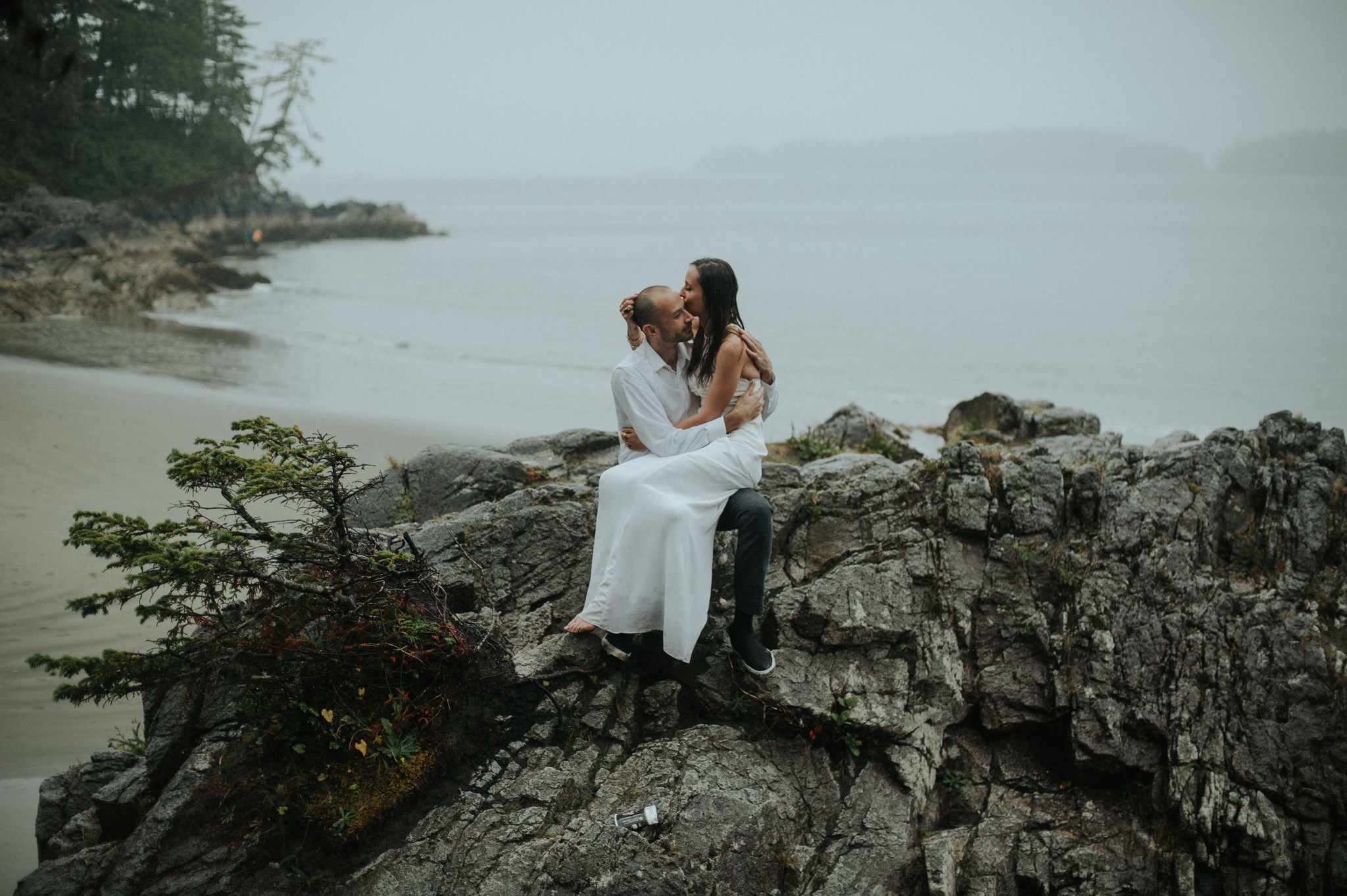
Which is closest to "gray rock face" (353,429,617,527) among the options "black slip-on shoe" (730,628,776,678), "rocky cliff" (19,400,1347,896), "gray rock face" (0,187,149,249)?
"rocky cliff" (19,400,1347,896)

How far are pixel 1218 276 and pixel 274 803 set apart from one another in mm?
48510

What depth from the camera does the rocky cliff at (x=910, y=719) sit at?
3830mm

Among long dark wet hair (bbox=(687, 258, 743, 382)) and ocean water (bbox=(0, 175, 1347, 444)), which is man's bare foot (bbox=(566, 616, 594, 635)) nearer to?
long dark wet hair (bbox=(687, 258, 743, 382))

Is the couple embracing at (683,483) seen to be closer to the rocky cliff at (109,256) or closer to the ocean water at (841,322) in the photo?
the ocean water at (841,322)

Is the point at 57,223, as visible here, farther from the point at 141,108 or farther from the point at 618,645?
the point at 618,645

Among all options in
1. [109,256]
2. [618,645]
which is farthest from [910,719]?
[109,256]

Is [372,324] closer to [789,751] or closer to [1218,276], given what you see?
[789,751]

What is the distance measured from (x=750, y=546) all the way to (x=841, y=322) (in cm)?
2808

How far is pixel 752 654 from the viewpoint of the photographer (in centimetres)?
455

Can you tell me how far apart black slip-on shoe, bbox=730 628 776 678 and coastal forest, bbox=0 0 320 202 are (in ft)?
113

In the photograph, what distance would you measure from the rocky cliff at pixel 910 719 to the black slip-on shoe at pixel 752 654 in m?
0.10

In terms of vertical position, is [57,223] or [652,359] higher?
[57,223]

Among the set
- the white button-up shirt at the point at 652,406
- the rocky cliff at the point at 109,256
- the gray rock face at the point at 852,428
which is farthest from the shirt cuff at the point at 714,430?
the rocky cliff at the point at 109,256

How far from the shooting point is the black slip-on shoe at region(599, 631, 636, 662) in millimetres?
4625
